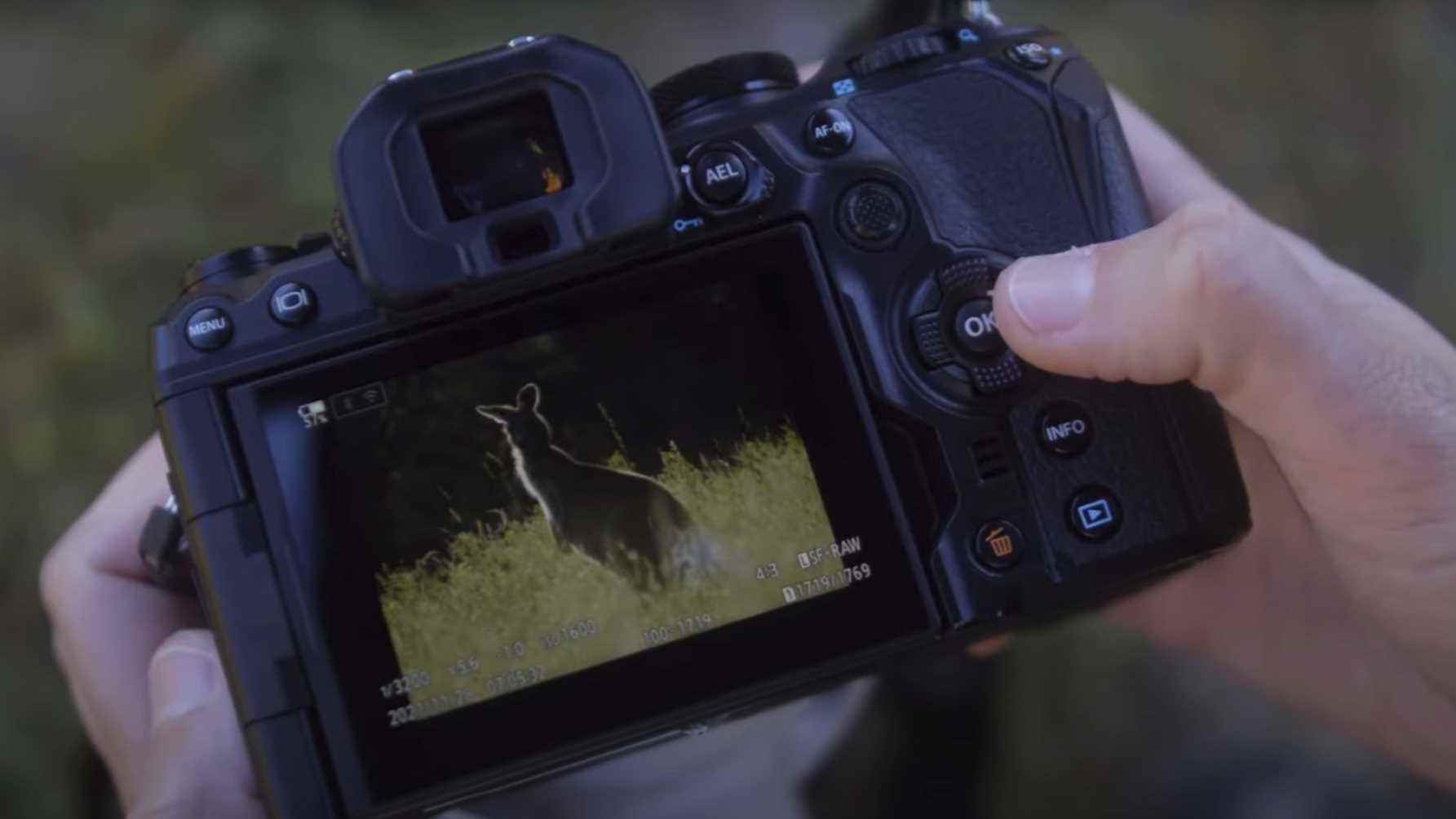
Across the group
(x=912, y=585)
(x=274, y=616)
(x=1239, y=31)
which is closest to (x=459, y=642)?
(x=274, y=616)

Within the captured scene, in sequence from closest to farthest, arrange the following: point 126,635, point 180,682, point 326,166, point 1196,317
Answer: point 1196,317, point 180,682, point 126,635, point 326,166

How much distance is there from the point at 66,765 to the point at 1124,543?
0.86m

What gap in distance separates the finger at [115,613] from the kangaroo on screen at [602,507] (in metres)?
0.35

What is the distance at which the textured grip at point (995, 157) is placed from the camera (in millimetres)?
586

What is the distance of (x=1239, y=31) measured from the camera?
1199mm

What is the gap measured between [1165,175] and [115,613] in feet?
2.24

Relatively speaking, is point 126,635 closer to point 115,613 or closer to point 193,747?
point 115,613

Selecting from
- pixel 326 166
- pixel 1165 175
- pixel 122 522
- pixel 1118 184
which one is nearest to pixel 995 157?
pixel 1118 184

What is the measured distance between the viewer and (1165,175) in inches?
32.5

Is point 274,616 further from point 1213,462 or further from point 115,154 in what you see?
point 115,154

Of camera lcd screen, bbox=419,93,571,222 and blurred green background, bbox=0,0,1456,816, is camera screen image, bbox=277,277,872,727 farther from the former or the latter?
blurred green background, bbox=0,0,1456,816

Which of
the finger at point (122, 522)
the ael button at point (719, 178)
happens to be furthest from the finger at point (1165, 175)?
the finger at point (122, 522)

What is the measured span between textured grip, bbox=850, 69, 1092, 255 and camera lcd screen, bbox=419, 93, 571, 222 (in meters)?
0.15

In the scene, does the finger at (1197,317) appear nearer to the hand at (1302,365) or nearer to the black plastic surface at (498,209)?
the hand at (1302,365)
